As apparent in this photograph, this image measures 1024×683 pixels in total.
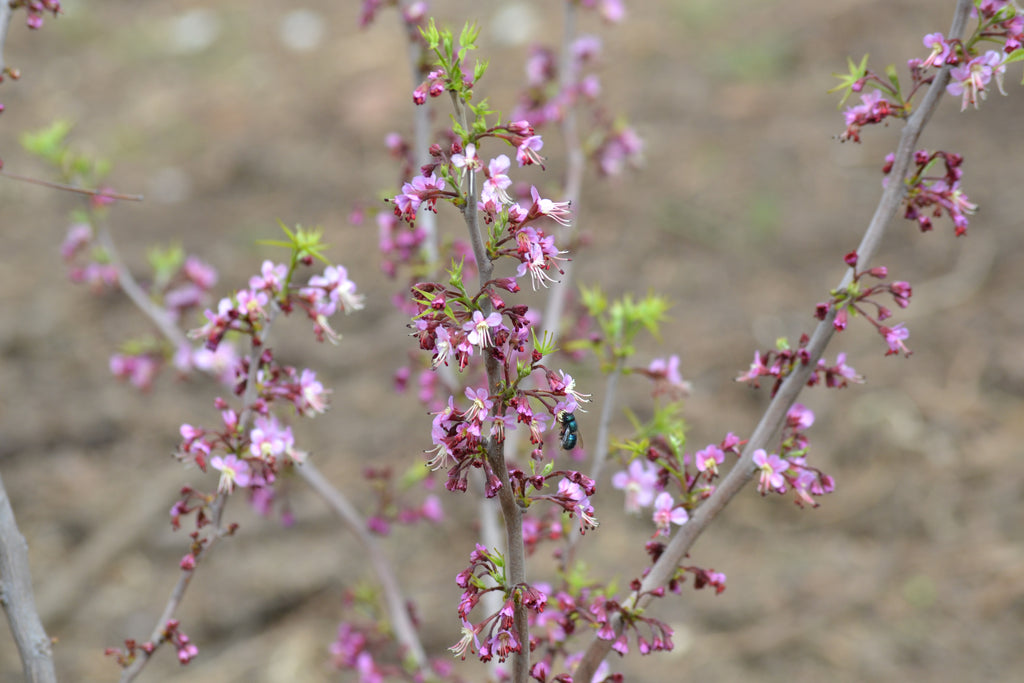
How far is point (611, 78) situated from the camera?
8133 millimetres

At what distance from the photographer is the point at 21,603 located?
5.93ft

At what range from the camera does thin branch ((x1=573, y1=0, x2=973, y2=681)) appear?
5.60 feet

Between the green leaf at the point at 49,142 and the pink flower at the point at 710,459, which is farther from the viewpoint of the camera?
the green leaf at the point at 49,142

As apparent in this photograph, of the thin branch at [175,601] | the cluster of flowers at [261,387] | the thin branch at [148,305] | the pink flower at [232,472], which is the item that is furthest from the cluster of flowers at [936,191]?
the thin branch at [148,305]

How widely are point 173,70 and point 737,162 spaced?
5.64 meters

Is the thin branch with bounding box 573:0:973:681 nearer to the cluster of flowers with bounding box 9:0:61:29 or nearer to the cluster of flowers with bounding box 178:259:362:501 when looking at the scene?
the cluster of flowers with bounding box 178:259:362:501

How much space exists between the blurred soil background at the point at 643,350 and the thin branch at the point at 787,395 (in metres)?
2.56

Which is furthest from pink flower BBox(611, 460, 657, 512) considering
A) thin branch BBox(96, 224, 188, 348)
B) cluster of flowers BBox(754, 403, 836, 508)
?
thin branch BBox(96, 224, 188, 348)

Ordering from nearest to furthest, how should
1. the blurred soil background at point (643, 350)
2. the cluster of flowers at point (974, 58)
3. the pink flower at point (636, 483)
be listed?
the cluster of flowers at point (974, 58)
the pink flower at point (636, 483)
the blurred soil background at point (643, 350)

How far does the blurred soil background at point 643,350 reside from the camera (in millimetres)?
4371

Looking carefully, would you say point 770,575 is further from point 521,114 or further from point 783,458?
point 783,458

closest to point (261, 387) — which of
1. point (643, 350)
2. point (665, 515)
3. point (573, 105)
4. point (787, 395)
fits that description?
point (665, 515)

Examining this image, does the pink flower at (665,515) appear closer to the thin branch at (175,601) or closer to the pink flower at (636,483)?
the pink flower at (636,483)

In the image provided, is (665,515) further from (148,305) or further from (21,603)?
(148,305)
